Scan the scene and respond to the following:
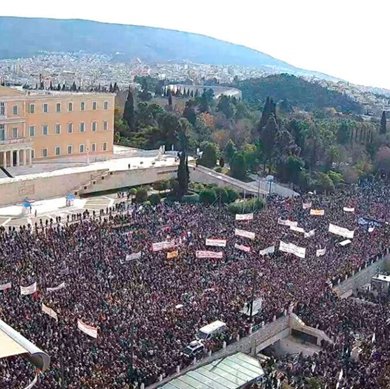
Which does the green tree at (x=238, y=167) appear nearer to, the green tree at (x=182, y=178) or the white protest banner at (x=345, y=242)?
the green tree at (x=182, y=178)

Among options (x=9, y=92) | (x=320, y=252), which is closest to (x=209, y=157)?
(x=9, y=92)

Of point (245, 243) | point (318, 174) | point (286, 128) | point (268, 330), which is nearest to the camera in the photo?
point (268, 330)

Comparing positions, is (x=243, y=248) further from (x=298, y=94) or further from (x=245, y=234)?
(x=298, y=94)

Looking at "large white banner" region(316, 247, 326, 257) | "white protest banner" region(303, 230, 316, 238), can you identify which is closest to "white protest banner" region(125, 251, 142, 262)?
"large white banner" region(316, 247, 326, 257)

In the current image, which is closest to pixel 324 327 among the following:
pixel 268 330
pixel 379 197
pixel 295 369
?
pixel 268 330

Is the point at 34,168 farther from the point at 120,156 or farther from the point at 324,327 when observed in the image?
the point at 324,327

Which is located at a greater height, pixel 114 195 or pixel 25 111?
pixel 25 111

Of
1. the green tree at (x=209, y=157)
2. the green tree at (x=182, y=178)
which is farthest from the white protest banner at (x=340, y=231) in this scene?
the green tree at (x=209, y=157)

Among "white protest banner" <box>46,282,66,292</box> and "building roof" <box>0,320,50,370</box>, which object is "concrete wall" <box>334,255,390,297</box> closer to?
"white protest banner" <box>46,282,66,292</box>
